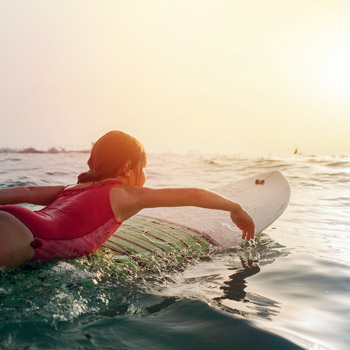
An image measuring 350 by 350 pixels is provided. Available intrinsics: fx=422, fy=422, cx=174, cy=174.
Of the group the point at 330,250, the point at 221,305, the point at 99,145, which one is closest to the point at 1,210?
the point at 99,145

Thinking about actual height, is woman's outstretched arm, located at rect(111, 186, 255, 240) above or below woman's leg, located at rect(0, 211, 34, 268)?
above

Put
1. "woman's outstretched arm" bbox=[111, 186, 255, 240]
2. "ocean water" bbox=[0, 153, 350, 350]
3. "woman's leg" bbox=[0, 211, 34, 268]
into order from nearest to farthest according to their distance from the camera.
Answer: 1. "ocean water" bbox=[0, 153, 350, 350]
2. "woman's leg" bbox=[0, 211, 34, 268]
3. "woman's outstretched arm" bbox=[111, 186, 255, 240]

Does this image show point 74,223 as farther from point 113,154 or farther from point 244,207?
point 244,207

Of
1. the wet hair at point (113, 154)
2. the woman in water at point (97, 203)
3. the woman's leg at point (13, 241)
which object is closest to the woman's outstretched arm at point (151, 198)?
the woman in water at point (97, 203)

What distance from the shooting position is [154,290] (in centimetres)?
285

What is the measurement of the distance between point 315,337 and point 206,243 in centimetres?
200

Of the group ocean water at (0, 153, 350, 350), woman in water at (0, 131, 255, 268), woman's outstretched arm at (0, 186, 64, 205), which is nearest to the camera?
ocean water at (0, 153, 350, 350)

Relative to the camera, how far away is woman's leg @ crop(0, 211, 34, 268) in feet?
8.32

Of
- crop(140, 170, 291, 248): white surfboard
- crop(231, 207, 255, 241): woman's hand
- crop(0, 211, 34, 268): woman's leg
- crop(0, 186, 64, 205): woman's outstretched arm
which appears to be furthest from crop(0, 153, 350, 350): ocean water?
crop(0, 186, 64, 205): woman's outstretched arm

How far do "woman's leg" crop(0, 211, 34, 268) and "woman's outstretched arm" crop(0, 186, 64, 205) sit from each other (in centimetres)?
65

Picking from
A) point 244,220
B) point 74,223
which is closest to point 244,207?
point 244,220

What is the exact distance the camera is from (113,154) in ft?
9.87

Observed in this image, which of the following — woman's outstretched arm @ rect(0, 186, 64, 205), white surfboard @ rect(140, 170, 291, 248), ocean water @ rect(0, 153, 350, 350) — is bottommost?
ocean water @ rect(0, 153, 350, 350)

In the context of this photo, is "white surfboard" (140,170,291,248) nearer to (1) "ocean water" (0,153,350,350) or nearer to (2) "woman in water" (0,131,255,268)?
(1) "ocean water" (0,153,350,350)
